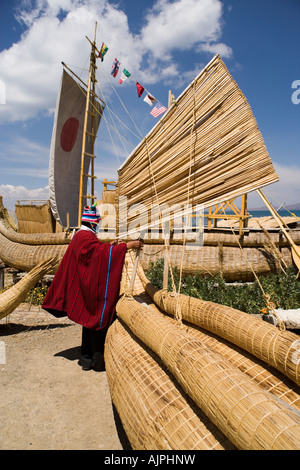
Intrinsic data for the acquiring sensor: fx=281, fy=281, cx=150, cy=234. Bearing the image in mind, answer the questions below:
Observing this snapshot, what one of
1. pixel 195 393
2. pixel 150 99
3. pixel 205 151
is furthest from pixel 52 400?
pixel 150 99

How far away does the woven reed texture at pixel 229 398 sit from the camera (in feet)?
3.65

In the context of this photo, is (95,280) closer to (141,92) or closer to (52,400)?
(52,400)

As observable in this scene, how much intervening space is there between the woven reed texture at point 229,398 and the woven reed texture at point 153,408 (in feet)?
0.51

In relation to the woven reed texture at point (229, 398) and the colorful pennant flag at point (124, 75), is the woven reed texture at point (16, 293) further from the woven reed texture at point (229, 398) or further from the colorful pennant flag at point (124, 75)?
the colorful pennant flag at point (124, 75)

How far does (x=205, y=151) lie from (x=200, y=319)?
5.92ft

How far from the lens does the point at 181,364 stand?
1697 millimetres

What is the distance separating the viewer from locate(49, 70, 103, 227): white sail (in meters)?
9.70

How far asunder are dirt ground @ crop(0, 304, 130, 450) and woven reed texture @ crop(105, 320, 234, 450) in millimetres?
437

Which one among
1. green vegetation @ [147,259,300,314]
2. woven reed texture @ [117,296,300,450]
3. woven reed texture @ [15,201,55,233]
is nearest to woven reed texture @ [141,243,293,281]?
green vegetation @ [147,259,300,314]

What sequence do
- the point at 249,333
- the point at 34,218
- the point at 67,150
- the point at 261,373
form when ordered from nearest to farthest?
the point at 261,373
the point at 249,333
the point at 34,218
the point at 67,150

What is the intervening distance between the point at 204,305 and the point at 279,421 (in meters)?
1.50

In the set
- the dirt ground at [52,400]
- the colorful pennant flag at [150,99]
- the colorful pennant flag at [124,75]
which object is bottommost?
the dirt ground at [52,400]

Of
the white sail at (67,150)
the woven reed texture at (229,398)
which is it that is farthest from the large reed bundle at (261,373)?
the white sail at (67,150)

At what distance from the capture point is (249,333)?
2070mm
